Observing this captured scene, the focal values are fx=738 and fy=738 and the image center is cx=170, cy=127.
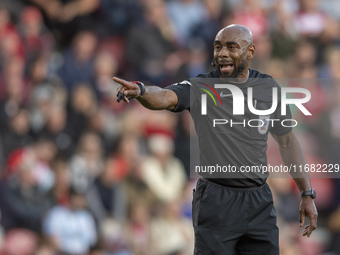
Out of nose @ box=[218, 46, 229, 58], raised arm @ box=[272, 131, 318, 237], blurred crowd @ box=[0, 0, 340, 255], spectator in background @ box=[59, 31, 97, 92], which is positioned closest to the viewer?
nose @ box=[218, 46, 229, 58]

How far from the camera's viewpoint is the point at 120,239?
9070 millimetres

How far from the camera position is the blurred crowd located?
907 centimetres

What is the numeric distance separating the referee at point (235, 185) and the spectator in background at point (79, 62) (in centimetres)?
546

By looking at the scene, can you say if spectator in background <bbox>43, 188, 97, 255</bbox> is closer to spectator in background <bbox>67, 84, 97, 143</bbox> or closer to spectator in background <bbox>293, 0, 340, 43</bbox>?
spectator in background <bbox>67, 84, 97, 143</bbox>

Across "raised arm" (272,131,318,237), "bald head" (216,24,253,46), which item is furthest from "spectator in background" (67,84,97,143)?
"bald head" (216,24,253,46)

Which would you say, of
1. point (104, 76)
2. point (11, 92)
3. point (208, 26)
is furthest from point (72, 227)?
point (208, 26)

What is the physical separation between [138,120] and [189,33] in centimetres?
211

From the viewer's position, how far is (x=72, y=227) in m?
8.98

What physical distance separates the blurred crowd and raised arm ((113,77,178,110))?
4.36 meters

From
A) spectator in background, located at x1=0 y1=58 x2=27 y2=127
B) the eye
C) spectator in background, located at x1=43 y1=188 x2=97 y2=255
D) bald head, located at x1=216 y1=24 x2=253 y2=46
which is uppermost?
spectator in background, located at x1=0 y1=58 x2=27 y2=127

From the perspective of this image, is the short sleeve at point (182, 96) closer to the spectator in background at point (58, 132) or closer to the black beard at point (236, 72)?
the black beard at point (236, 72)

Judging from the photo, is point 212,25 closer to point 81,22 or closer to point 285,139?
point 81,22

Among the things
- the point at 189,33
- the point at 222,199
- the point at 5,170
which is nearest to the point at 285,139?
the point at 222,199

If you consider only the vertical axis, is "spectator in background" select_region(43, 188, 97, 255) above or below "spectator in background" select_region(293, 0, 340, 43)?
below
